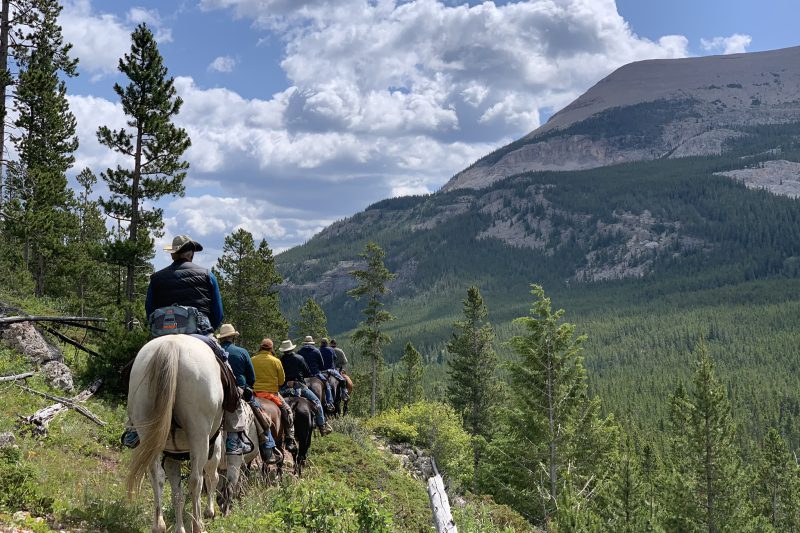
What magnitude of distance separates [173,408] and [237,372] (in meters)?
2.66

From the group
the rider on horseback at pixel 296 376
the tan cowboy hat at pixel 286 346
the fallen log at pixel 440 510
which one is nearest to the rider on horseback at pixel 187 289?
the fallen log at pixel 440 510

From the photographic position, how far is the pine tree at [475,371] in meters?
44.7

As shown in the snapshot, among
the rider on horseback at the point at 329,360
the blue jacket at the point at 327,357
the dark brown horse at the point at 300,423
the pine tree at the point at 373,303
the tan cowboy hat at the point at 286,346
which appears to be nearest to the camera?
the dark brown horse at the point at 300,423

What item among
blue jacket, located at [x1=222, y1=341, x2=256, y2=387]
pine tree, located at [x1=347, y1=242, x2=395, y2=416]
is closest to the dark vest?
blue jacket, located at [x1=222, y1=341, x2=256, y2=387]

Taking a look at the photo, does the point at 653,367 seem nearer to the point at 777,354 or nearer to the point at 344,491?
the point at 777,354

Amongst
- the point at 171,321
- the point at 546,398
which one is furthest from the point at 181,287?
the point at 546,398

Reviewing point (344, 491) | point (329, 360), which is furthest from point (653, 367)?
point (344, 491)

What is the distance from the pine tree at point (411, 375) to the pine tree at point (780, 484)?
34.3 metres

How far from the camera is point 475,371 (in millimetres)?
44844

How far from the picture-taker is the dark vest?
24.5 ft

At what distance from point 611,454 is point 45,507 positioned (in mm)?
32340

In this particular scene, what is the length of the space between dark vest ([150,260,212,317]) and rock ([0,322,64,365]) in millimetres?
8996

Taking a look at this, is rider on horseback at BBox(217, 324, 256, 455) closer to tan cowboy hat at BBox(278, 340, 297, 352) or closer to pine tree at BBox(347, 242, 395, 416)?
tan cowboy hat at BBox(278, 340, 297, 352)

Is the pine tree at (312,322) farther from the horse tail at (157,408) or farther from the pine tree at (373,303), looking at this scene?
the horse tail at (157,408)
